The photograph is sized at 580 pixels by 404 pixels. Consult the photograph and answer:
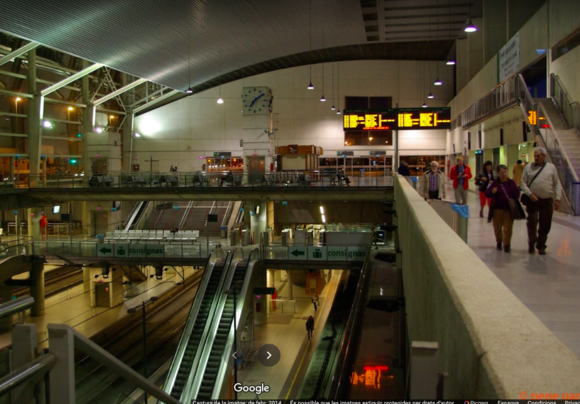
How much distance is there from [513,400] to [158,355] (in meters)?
20.2

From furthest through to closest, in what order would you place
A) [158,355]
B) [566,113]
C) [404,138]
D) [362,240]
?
[404,138] → [362,240] → [158,355] → [566,113]

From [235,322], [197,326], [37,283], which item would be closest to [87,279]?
[37,283]

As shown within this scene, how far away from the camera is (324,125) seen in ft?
141

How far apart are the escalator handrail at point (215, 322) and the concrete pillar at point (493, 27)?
16841mm

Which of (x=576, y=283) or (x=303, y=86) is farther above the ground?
(x=303, y=86)

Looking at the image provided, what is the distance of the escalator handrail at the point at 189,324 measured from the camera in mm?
15535

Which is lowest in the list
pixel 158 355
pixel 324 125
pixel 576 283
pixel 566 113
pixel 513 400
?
pixel 158 355

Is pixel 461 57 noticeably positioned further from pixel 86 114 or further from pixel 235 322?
pixel 235 322

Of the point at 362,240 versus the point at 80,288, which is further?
the point at 80,288

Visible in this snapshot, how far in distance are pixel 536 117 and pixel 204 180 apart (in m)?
17.4

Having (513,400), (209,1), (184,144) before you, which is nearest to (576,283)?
(513,400)

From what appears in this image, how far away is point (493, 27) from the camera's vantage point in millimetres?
26812

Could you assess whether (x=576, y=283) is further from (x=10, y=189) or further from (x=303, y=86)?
(x=303, y=86)

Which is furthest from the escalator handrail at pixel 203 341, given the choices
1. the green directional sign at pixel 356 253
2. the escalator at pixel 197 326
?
the green directional sign at pixel 356 253
